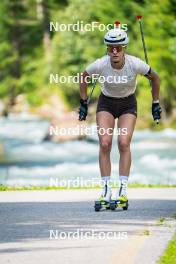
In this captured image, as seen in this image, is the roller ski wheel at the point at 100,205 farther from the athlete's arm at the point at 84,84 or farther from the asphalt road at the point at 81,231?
the athlete's arm at the point at 84,84

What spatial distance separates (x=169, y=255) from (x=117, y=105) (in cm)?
369

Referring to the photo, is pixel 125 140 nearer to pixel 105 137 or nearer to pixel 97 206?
pixel 105 137

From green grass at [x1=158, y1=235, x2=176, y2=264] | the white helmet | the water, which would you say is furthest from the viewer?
the water

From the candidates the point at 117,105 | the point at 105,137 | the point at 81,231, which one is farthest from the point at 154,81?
the point at 81,231

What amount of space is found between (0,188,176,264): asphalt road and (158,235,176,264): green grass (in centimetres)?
7

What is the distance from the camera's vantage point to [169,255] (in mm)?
9531

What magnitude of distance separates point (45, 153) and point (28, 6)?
40425 millimetres

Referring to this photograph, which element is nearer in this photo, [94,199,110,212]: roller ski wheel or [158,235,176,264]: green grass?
[158,235,176,264]: green grass

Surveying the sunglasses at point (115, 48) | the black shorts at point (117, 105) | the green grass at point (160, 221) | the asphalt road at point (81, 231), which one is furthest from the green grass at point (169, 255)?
the black shorts at point (117, 105)

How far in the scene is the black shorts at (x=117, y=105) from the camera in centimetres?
1302

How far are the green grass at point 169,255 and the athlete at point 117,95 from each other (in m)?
2.81

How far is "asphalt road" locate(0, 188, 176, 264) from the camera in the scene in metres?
9.52

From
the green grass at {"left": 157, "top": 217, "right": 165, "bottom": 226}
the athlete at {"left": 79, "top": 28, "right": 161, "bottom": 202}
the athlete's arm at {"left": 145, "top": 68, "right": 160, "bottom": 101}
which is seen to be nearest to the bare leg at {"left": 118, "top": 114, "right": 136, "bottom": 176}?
the athlete at {"left": 79, "top": 28, "right": 161, "bottom": 202}

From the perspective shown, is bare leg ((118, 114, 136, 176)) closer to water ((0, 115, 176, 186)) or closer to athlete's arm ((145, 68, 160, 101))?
athlete's arm ((145, 68, 160, 101))
